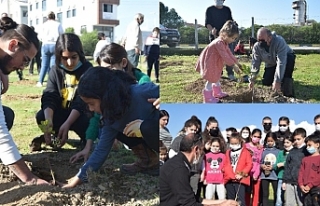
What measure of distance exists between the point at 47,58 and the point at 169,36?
0.92 metres

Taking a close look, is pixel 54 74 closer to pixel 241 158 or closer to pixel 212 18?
pixel 212 18

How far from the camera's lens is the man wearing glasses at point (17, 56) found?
12.9 ft

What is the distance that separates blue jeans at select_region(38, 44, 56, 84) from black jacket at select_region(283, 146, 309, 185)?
1849 mm

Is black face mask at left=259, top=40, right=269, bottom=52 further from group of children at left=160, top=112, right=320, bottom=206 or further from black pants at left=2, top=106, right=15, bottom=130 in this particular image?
black pants at left=2, top=106, right=15, bottom=130

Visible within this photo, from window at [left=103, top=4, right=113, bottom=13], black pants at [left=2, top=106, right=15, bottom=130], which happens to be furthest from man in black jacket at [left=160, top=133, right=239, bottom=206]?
black pants at [left=2, top=106, right=15, bottom=130]

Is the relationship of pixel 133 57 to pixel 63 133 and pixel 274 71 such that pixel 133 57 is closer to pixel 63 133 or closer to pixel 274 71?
pixel 63 133

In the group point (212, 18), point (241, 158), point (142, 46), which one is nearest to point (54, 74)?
point (142, 46)

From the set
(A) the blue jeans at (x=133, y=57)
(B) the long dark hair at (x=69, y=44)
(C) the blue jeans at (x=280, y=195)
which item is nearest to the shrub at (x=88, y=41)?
(B) the long dark hair at (x=69, y=44)

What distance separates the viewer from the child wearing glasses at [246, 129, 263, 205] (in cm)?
408

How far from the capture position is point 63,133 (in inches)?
172

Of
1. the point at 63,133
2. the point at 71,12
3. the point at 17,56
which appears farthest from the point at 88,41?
the point at 63,133

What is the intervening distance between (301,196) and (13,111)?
2.20 metres

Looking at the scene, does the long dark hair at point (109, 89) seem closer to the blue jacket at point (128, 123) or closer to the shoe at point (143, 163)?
the blue jacket at point (128, 123)

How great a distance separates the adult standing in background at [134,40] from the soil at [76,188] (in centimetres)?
71
